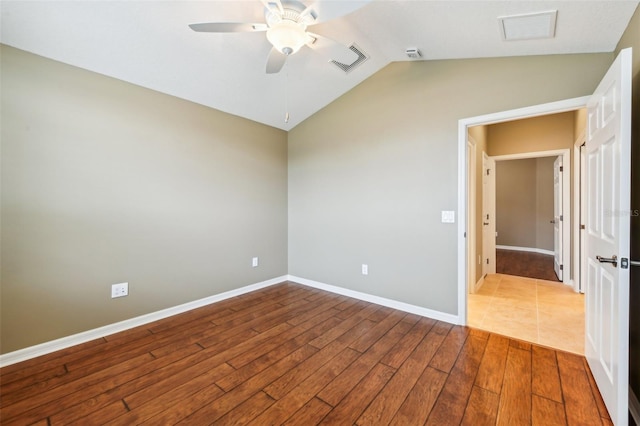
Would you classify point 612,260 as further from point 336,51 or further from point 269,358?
point 336,51

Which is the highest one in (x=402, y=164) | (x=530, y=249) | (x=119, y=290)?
(x=402, y=164)

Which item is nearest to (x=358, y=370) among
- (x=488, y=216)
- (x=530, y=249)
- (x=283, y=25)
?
(x=283, y=25)

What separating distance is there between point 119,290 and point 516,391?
3409 millimetres

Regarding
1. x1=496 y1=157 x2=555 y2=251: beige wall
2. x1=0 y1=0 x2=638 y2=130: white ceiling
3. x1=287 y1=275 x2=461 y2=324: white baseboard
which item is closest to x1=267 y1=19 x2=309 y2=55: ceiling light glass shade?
x1=0 y1=0 x2=638 y2=130: white ceiling

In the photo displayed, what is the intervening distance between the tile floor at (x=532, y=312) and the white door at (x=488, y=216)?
47 cm

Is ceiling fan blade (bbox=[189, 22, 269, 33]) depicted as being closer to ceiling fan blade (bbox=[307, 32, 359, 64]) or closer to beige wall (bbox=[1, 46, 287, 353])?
ceiling fan blade (bbox=[307, 32, 359, 64])

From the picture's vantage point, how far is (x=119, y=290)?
254 cm

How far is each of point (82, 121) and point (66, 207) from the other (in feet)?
2.58

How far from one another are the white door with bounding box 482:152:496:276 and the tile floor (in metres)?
0.47

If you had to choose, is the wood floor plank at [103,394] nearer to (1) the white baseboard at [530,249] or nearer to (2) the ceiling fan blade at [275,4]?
(2) the ceiling fan blade at [275,4]

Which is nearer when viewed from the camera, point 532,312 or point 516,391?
point 516,391

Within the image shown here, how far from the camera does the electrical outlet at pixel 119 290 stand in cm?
251

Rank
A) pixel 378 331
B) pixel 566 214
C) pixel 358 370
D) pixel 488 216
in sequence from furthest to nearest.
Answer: pixel 488 216 < pixel 566 214 < pixel 378 331 < pixel 358 370

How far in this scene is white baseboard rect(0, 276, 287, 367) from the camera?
6.71 feet
